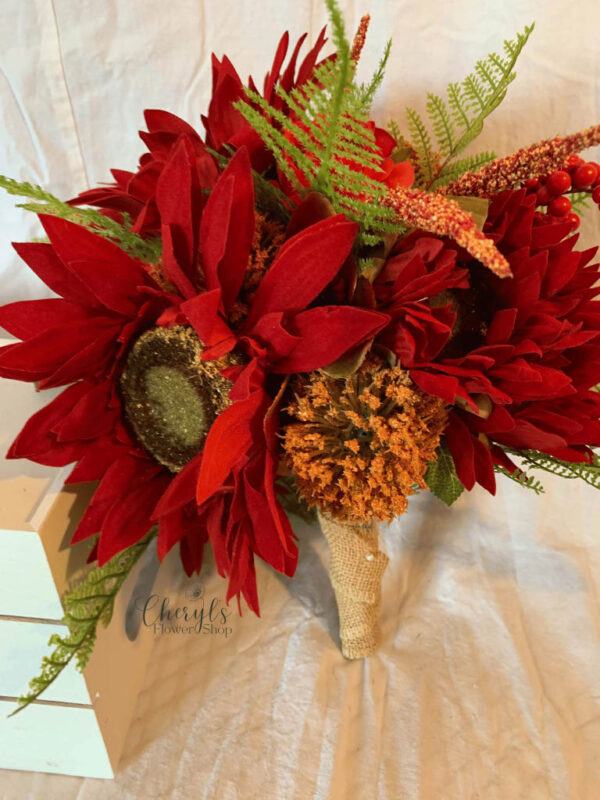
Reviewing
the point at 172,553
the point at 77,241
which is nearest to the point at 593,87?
the point at 77,241

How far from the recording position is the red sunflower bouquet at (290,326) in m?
0.36

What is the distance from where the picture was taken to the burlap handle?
536 mm

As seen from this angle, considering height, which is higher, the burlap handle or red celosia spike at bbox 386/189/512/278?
red celosia spike at bbox 386/189/512/278

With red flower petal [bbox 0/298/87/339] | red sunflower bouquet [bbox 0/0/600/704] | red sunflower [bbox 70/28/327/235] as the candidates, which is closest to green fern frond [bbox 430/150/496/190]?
red sunflower bouquet [bbox 0/0/600/704]

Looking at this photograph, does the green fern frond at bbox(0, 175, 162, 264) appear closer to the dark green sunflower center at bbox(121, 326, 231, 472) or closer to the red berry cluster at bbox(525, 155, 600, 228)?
the dark green sunflower center at bbox(121, 326, 231, 472)

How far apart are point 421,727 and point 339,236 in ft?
1.36

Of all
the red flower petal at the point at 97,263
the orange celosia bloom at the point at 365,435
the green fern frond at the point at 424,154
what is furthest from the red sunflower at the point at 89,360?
the green fern frond at the point at 424,154

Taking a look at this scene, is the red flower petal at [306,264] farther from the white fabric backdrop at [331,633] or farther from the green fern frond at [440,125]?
the white fabric backdrop at [331,633]

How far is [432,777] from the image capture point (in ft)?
1.69

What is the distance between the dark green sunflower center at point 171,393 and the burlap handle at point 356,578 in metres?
0.14

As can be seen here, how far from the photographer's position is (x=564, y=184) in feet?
1.48

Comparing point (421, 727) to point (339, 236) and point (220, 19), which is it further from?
point (220, 19)

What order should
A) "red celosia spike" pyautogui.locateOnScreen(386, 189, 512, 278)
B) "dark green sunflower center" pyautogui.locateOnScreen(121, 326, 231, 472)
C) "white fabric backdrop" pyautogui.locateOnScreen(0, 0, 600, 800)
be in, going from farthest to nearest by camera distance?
"white fabric backdrop" pyautogui.locateOnScreen(0, 0, 600, 800), "dark green sunflower center" pyautogui.locateOnScreen(121, 326, 231, 472), "red celosia spike" pyautogui.locateOnScreen(386, 189, 512, 278)

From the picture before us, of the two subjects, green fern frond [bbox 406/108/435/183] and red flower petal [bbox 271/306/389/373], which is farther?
green fern frond [bbox 406/108/435/183]
